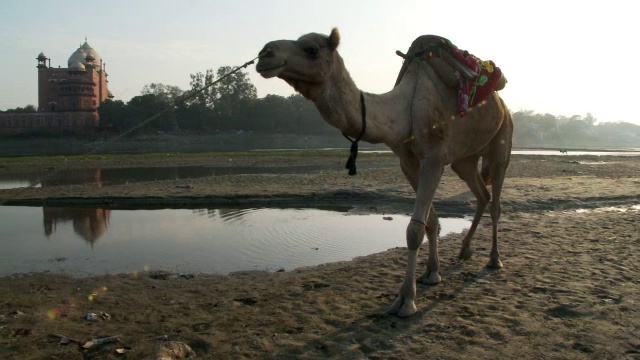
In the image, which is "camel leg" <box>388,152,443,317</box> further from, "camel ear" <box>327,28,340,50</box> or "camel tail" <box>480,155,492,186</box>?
"camel tail" <box>480,155,492,186</box>

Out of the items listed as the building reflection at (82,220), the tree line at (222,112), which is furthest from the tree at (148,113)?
the building reflection at (82,220)

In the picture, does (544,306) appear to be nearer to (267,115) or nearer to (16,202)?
(16,202)

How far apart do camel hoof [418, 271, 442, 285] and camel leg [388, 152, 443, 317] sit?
3.76 feet

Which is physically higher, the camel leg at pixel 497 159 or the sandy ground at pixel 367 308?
the camel leg at pixel 497 159

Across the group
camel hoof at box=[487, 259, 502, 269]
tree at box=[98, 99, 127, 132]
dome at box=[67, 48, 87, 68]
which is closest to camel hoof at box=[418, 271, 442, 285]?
camel hoof at box=[487, 259, 502, 269]

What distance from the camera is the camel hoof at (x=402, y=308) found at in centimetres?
511

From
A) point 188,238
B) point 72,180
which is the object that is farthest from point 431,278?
point 72,180

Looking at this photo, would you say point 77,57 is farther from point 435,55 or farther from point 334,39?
point 334,39

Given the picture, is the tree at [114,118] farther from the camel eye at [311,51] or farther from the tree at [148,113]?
the camel eye at [311,51]

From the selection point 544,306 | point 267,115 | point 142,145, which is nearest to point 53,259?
point 544,306

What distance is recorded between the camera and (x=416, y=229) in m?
5.23

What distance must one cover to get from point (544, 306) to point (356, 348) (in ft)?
7.49

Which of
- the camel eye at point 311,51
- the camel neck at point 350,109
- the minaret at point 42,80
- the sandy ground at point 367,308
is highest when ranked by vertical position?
the minaret at point 42,80

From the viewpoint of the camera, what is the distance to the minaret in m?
91.4
